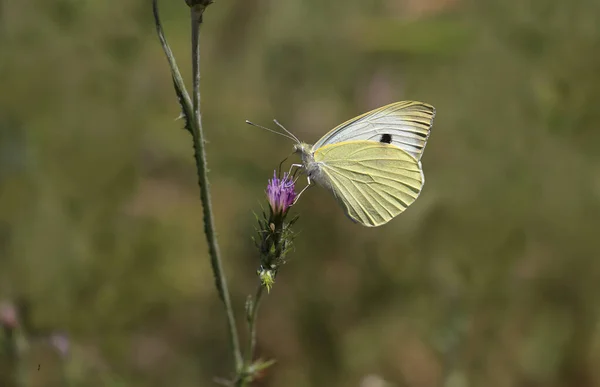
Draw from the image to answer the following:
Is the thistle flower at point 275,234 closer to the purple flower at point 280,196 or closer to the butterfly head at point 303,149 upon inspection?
the purple flower at point 280,196

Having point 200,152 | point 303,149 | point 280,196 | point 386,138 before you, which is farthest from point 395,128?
point 200,152

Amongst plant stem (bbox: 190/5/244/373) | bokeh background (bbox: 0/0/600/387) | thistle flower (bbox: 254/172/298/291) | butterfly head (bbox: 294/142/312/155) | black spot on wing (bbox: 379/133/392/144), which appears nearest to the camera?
plant stem (bbox: 190/5/244/373)

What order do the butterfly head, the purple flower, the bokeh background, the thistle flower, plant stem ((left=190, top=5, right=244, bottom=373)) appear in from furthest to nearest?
the bokeh background
the butterfly head
the purple flower
the thistle flower
plant stem ((left=190, top=5, right=244, bottom=373))

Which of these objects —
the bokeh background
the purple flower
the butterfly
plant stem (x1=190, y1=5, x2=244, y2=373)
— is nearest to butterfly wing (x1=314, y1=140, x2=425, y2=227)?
the butterfly

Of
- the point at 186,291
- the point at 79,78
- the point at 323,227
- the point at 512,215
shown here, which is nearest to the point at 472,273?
the point at 512,215

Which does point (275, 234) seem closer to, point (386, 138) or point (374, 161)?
point (374, 161)

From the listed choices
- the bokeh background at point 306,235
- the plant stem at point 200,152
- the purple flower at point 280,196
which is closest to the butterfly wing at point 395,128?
the purple flower at point 280,196

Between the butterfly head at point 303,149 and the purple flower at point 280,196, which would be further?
the butterfly head at point 303,149

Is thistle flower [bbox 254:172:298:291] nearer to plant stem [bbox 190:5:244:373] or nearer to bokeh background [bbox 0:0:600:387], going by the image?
plant stem [bbox 190:5:244:373]
